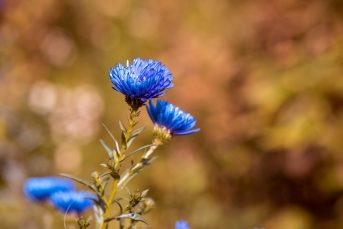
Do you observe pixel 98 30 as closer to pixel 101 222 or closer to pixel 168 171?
pixel 168 171

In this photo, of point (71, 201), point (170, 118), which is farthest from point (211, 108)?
point (170, 118)

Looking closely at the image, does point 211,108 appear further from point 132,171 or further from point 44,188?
point 132,171

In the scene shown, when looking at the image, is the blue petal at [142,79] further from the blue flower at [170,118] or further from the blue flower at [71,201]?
the blue flower at [71,201]

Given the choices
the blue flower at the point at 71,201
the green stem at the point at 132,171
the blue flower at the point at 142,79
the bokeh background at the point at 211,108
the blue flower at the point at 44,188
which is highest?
the bokeh background at the point at 211,108

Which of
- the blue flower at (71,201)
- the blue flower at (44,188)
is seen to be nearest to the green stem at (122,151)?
the blue flower at (71,201)

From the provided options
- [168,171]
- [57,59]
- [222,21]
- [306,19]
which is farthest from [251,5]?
[57,59]
